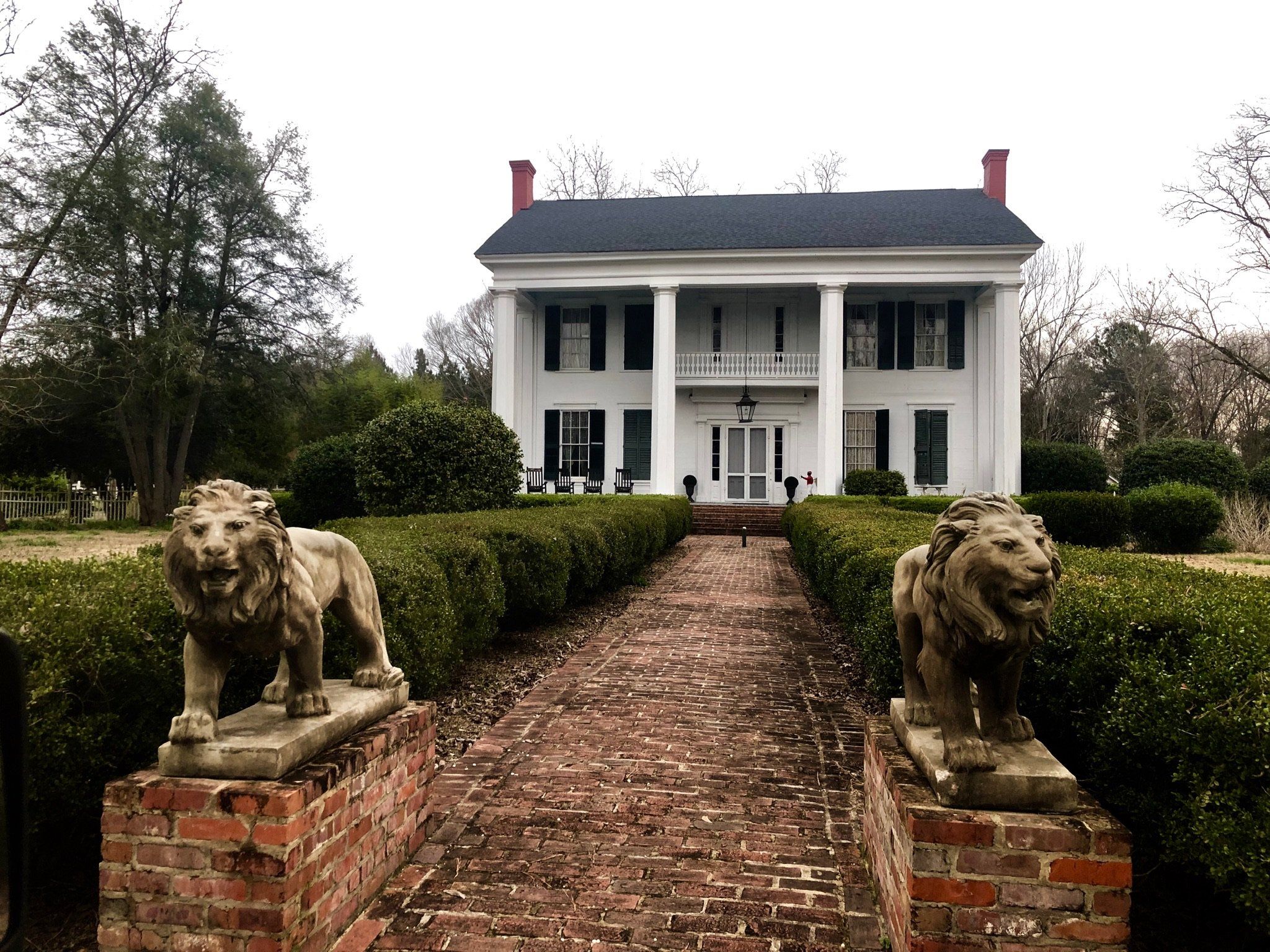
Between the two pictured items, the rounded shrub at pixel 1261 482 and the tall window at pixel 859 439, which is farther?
the tall window at pixel 859 439

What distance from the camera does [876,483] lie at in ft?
66.3

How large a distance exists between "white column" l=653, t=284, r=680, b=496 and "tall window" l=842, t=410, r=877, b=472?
5507 millimetres

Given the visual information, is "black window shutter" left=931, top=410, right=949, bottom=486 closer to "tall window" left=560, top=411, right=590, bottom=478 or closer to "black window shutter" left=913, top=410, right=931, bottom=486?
"black window shutter" left=913, top=410, right=931, bottom=486

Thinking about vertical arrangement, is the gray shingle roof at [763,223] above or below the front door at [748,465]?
above

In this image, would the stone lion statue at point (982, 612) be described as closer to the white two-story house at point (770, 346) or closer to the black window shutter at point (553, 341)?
the white two-story house at point (770, 346)

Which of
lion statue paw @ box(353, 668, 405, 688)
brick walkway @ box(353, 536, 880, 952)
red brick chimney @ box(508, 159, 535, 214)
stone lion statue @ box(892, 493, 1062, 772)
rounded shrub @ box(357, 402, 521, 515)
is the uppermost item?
red brick chimney @ box(508, 159, 535, 214)

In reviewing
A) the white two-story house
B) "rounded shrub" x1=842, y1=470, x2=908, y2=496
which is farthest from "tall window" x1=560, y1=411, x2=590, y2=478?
"rounded shrub" x1=842, y1=470, x2=908, y2=496

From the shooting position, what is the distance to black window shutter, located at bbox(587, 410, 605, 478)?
23.4 m

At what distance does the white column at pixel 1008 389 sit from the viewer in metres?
20.9

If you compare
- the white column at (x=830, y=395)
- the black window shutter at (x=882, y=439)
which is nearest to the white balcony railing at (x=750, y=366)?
the white column at (x=830, y=395)

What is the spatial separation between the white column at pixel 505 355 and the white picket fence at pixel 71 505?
1333cm

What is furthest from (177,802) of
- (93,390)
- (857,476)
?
(93,390)

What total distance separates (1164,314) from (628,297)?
1540 centimetres

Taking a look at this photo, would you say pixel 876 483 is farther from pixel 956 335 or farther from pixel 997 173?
pixel 997 173
